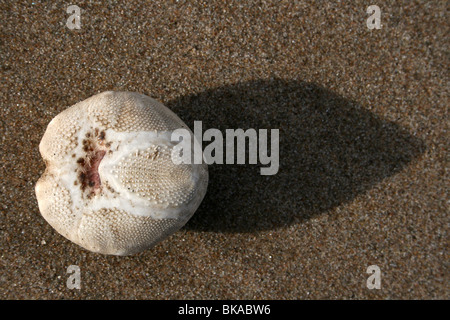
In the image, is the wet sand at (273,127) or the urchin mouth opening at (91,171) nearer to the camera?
the urchin mouth opening at (91,171)

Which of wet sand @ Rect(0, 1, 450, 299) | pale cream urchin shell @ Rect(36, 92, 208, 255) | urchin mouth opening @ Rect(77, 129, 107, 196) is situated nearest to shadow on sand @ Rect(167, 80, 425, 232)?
wet sand @ Rect(0, 1, 450, 299)

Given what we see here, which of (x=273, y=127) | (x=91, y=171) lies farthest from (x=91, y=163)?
(x=273, y=127)

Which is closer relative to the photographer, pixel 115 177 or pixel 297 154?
pixel 115 177

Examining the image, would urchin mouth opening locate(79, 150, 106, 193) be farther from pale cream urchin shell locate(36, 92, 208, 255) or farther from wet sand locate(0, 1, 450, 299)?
wet sand locate(0, 1, 450, 299)

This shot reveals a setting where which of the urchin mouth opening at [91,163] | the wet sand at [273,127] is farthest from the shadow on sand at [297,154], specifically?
the urchin mouth opening at [91,163]

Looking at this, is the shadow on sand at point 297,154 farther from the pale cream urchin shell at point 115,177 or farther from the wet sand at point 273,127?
the pale cream urchin shell at point 115,177

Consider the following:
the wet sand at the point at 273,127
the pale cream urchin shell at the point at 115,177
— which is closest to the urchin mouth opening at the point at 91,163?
the pale cream urchin shell at the point at 115,177

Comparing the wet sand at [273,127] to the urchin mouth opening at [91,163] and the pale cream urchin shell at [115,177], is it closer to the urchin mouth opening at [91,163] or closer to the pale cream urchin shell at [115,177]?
the pale cream urchin shell at [115,177]

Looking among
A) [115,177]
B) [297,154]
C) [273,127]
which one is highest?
[273,127]

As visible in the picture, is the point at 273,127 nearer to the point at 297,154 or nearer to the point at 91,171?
the point at 297,154
